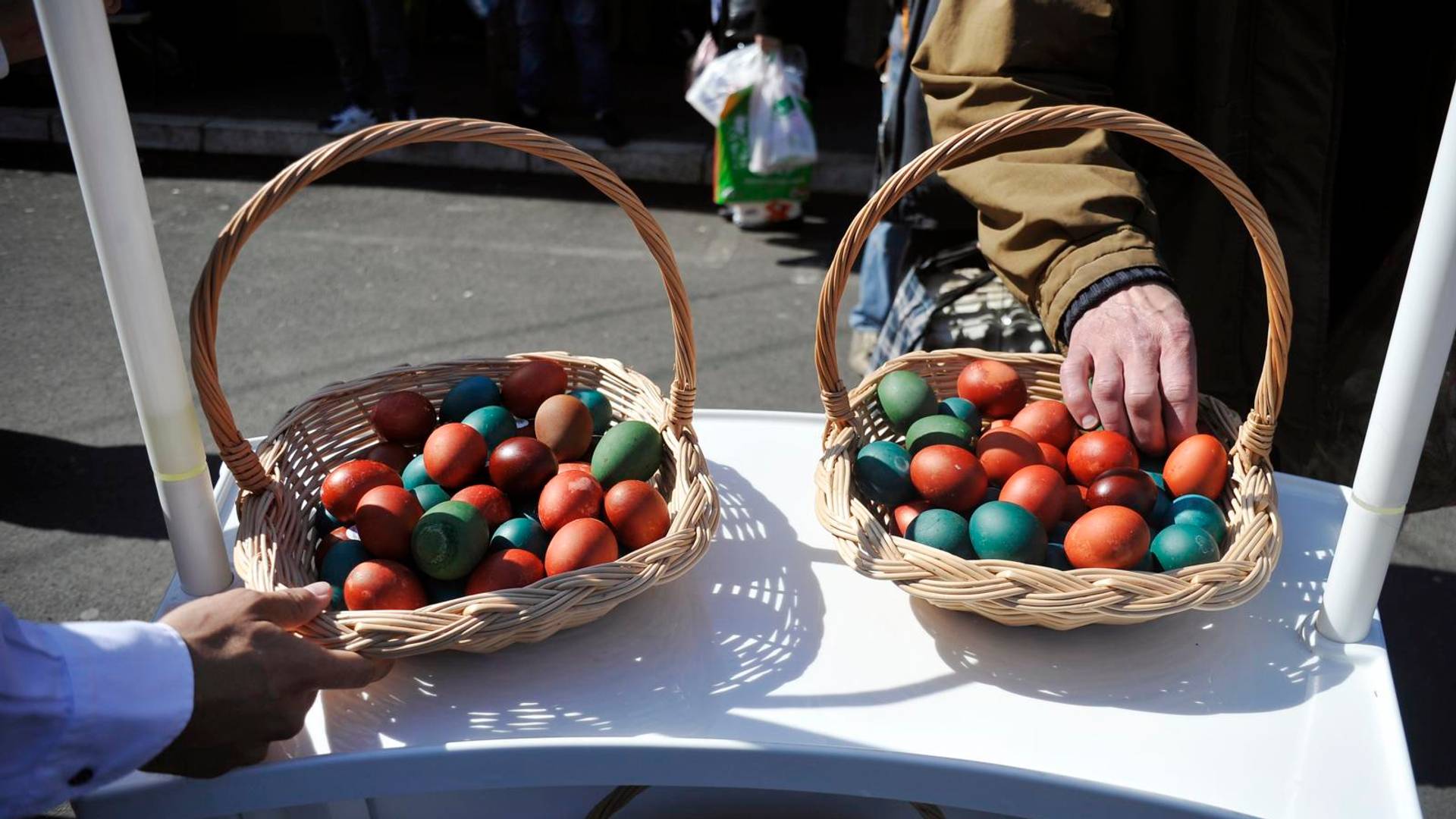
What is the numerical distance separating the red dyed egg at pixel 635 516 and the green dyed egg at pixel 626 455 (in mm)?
83

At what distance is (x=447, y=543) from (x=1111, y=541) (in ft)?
2.46

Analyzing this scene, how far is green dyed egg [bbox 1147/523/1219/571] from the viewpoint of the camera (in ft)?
3.90

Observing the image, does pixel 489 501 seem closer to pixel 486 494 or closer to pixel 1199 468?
pixel 486 494

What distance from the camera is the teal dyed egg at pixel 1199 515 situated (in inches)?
49.3

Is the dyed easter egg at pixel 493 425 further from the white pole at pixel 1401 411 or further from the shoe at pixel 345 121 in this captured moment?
the shoe at pixel 345 121

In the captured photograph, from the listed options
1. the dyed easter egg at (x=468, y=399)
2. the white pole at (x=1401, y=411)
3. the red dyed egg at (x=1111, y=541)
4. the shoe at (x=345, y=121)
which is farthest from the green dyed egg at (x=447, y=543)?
the shoe at (x=345, y=121)

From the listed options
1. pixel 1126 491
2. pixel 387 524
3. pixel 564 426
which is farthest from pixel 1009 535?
pixel 387 524

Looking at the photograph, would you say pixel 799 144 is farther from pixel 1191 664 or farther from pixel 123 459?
pixel 1191 664

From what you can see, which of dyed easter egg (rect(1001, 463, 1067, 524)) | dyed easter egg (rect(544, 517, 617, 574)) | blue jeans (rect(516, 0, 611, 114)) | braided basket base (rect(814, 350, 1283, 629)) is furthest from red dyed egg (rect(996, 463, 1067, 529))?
blue jeans (rect(516, 0, 611, 114))

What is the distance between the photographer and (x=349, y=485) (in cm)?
133

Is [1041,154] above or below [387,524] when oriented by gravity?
above

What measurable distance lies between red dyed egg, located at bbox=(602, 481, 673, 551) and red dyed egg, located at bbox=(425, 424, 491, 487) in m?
0.22

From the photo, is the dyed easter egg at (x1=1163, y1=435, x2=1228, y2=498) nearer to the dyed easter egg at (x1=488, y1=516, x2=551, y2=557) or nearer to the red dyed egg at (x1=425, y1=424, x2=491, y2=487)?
the dyed easter egg at (x1=488, y1=516, x2=551, y2=557)

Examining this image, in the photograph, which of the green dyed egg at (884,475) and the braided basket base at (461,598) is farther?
the green dyed egg at (884,475)
